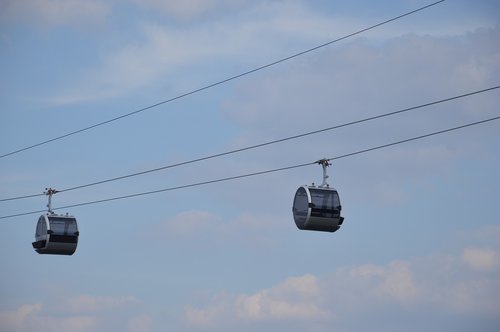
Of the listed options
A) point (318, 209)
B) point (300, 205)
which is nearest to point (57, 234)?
point (300, 205)

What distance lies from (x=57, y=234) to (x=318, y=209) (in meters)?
12.7

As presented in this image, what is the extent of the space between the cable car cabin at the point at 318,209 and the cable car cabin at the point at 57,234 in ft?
37.9

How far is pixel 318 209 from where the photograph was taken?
153 feet

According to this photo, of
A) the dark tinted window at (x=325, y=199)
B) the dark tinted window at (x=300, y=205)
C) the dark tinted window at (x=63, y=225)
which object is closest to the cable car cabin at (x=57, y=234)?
the dark tinted window at (x=63, y=225)

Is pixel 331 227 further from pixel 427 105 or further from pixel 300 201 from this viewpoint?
pixel 427 105

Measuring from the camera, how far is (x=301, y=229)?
47.0 metres

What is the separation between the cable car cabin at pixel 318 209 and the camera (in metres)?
46.7

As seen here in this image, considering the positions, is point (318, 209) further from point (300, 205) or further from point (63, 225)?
point (63, 225)

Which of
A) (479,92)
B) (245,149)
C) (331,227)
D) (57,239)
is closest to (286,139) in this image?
(245,149)

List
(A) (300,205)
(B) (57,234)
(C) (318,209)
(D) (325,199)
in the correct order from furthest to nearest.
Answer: (B) (57,234), (A) (300,205), (D) (325,199), (C) (318,209)

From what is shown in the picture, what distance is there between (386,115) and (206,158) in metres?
8.73

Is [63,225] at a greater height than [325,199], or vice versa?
[63,225]

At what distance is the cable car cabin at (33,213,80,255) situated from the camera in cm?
5378

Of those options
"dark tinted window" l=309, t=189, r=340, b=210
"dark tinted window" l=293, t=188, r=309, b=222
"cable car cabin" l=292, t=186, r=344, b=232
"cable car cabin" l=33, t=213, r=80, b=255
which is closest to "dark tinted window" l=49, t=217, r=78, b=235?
"cable car cabin" l=33, t=213, r=80, b=255
